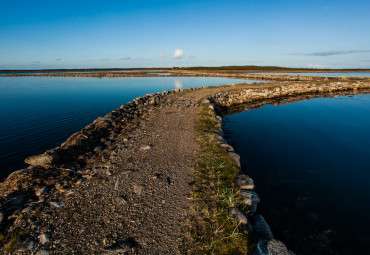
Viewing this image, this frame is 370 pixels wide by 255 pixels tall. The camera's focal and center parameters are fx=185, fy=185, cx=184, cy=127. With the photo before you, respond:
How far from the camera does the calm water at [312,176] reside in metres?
6.31

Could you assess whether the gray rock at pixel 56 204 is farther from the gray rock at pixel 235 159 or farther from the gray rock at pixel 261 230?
the gray rock at pixel 235 159

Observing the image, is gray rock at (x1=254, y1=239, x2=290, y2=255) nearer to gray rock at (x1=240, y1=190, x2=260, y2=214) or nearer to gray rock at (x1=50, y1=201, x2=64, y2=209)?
gray rock at (x1=240, y1=190, x2=260, y2=214)

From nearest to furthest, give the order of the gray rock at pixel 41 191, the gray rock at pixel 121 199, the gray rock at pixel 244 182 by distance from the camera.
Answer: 1. the gray rock at pixel 121 199
2. the gray rock at pixel 41 191
3. the gray rock at pixel 244 182

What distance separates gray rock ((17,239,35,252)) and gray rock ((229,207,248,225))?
519 centimetres

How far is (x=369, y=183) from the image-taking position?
9.02 m

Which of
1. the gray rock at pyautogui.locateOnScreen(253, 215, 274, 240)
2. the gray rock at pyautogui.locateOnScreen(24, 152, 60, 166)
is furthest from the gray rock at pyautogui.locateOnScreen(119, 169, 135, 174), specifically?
the gray rock at pyautogui.locateOnScreen(253, 215, 274, 240)

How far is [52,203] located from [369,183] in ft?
44.6

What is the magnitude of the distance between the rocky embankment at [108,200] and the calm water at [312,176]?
182 cm

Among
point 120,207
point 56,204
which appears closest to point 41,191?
point 56,204

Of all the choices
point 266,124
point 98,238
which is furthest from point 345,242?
point 266,124

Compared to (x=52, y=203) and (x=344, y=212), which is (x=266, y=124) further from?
(x=52, y=203)

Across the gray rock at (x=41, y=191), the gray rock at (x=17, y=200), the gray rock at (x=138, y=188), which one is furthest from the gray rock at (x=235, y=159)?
the gray rock at (x=17, y=200)

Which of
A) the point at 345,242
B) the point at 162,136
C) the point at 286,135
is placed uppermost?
the point at 162,136

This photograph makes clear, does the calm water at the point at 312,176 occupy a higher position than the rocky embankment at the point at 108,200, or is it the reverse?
the rocky embankment at the point at 108,200
